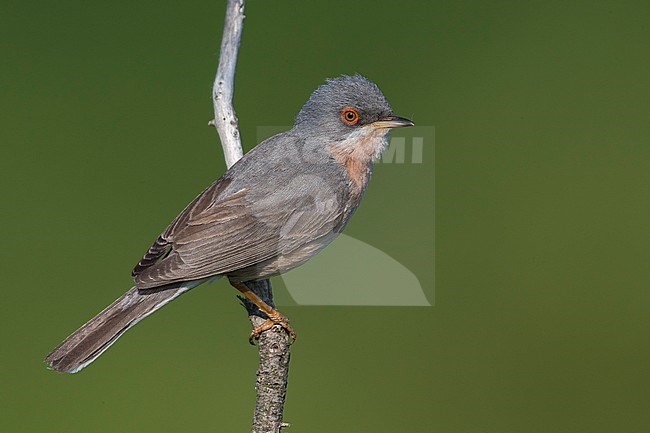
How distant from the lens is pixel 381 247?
11.2ft

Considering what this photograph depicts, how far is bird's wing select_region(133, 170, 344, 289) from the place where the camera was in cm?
280

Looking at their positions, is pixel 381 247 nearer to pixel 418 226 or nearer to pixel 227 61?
pixel 418 226

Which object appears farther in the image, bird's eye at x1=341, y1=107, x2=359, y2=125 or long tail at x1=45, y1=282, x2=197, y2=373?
bird's eye at x1=341, y1=107, x2=359, y2=125

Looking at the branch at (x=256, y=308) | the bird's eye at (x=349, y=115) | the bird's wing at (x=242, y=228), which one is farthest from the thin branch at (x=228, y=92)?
the bird's eye at (x=349, y=115)

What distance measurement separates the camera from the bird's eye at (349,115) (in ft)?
10.1

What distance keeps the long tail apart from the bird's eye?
2.70 ft

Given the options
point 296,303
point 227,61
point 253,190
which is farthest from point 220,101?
point 296,303

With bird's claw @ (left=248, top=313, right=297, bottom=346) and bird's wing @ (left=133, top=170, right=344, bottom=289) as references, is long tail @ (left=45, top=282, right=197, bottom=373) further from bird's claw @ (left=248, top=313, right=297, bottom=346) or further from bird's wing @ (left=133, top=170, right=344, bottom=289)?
bird's claw @ (left=248, top=313, right=297, bottom=346)

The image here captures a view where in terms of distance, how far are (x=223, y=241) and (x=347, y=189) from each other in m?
0.49

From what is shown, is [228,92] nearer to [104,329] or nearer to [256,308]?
[256,308]

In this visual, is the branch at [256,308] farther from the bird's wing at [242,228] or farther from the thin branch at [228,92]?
the bird's wing at [242,228]

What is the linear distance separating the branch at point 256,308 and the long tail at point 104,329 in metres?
0.35

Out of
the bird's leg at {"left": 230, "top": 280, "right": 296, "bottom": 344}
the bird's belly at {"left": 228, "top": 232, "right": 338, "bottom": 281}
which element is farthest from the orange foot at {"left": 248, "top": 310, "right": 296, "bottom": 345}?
the bird's belly at {"left": 228, "top": 232, "right": 338, "bottom": 281}

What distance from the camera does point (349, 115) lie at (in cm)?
309
